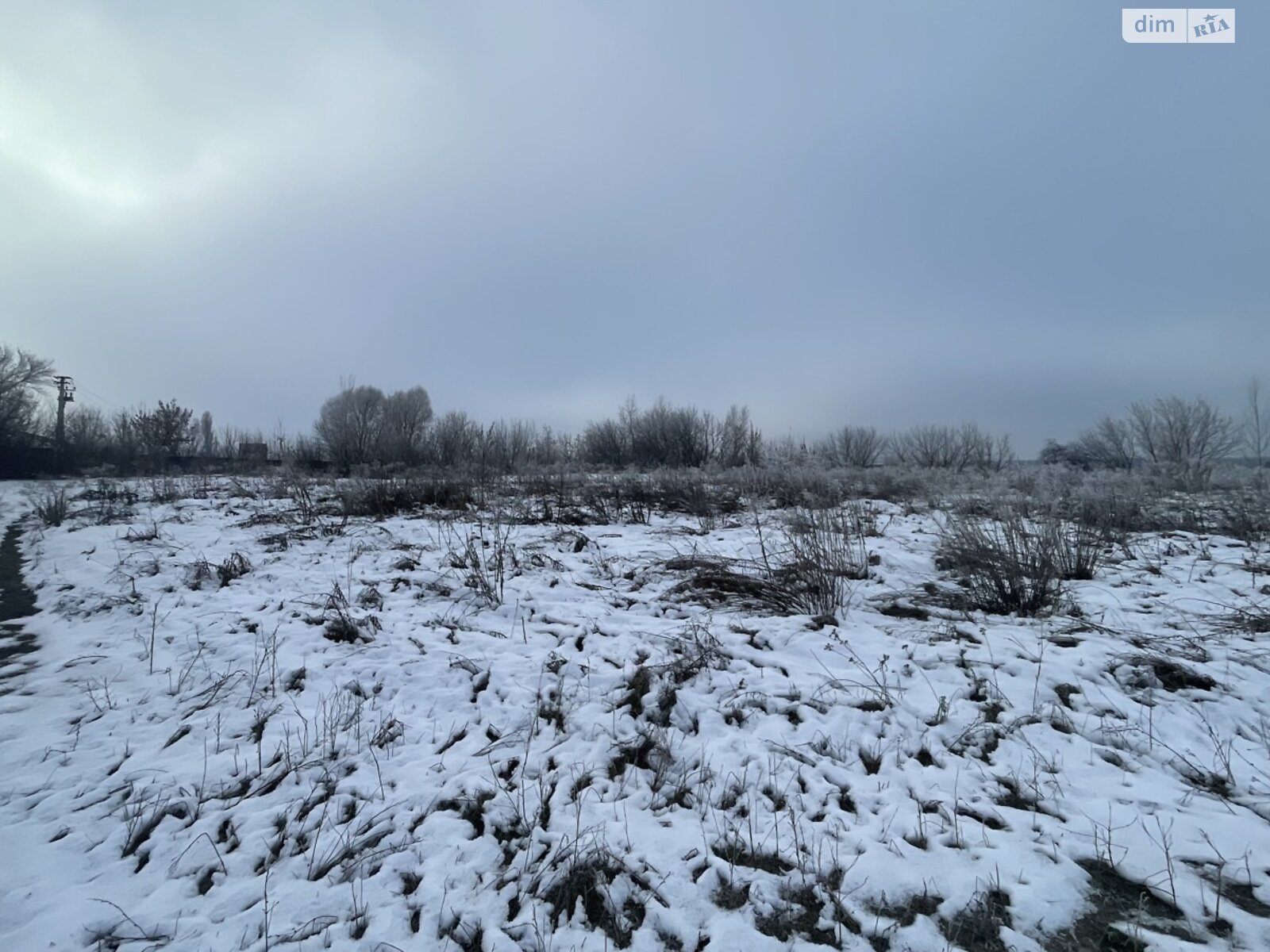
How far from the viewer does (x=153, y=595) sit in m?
5.77

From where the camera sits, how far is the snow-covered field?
2.07m

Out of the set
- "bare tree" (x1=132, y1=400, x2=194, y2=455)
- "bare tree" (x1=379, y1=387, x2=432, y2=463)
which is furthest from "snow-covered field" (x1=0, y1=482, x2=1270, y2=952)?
"bare tree" (x1=132, y1=400, x2=194, y2=455)

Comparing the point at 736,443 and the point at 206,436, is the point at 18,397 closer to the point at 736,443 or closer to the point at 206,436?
the point at 206,436

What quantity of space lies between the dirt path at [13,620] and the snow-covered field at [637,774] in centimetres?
14

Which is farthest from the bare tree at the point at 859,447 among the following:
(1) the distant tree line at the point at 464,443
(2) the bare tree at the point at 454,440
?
(2) the bare tree at the point at 454,440

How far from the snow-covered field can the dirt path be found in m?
0.14

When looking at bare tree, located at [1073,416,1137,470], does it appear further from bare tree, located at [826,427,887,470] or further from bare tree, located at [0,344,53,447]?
bare tree, located at [0,344,53,447]

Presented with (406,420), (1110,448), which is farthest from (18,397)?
(1110,448)

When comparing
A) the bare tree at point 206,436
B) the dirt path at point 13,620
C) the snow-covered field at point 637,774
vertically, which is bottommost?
the snow-covered field at point 637,774

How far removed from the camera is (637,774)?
2961 millimetres

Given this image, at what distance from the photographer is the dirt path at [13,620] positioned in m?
4.12

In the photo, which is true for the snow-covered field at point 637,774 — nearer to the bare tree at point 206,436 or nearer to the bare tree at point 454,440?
the bare tree at point 454,440

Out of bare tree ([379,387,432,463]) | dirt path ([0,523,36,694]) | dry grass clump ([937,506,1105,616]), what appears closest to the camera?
dirt path ([0,523,36,694])

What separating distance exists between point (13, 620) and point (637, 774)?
6534 millimetres
